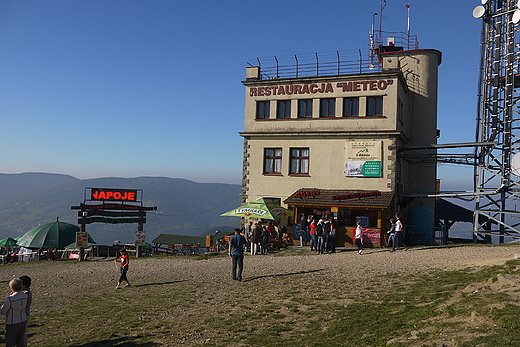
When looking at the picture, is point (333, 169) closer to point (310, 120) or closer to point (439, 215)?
point (310, 120)

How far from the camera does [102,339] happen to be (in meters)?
9.60

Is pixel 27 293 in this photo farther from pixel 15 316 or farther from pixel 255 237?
pixel 255 237

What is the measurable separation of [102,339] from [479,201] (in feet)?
89.4

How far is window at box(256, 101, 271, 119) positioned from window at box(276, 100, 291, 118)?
2.38 ft

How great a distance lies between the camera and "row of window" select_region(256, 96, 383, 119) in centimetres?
2817

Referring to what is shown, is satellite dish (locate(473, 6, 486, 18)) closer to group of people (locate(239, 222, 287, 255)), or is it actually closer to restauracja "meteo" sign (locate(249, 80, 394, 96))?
restauracja "meteo" sign (locate(249, 80, 394, 96))

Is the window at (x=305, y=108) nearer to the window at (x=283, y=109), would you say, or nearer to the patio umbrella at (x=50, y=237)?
the window at (x=283, y=109)

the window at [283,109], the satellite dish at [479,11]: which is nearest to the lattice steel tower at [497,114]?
the satellite dish at [479,11]

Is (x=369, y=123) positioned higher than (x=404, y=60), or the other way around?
(x=404, y=60)

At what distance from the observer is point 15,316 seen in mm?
7984

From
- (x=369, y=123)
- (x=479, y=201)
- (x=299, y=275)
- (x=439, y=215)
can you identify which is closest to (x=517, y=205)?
(x=479, y=201)

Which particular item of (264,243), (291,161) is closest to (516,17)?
(291,161)

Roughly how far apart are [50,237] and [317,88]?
1095 inches

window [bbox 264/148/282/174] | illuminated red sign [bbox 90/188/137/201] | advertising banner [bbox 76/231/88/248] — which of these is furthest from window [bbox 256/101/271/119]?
advertising banner [bbox 76/231/88/248]
